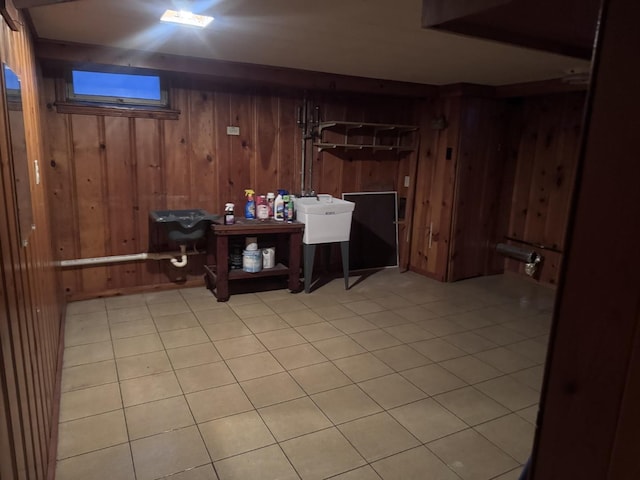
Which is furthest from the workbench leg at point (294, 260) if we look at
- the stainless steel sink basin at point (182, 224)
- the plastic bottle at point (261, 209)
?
the stainless steel sink basin at point (182, 224)

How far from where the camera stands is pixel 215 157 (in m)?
4.12

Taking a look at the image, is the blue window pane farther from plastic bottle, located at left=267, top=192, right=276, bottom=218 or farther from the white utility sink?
the white utility sink

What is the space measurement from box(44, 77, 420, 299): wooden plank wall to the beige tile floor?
42cm

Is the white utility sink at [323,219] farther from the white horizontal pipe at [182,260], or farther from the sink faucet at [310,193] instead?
the white horizontal pipe at [182,260]

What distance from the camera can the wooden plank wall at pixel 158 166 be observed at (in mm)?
3627

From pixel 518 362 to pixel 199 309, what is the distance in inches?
97.1

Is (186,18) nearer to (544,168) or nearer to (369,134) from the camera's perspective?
(369,134)

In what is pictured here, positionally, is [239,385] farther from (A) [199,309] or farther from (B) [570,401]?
(B) [570,401]

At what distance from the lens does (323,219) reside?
411 cm

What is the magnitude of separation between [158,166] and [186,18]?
5.45ft

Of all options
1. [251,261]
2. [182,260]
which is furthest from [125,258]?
[251,261]

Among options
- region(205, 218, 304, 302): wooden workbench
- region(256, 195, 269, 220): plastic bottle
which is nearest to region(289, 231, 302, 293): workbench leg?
region(205, 218, 304, 302): wooden workbench

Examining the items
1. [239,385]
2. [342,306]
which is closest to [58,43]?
[239,385]

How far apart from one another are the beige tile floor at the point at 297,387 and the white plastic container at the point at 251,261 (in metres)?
0.26
